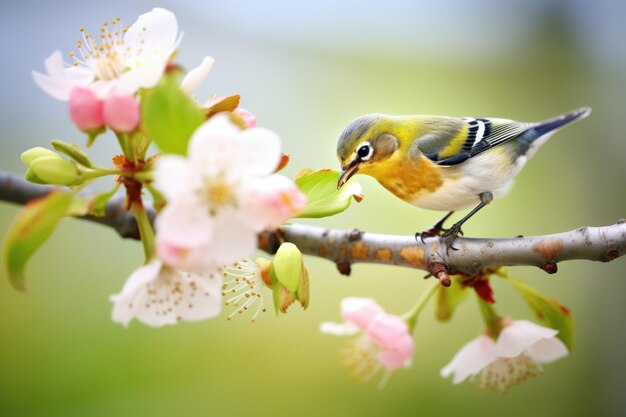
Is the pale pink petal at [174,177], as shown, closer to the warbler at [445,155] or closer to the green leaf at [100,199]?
the green leaf at [100,199]

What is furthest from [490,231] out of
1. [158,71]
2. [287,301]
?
[158,71]

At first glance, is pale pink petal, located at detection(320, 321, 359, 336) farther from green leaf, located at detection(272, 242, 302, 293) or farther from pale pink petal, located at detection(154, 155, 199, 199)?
pale pink petal, located at detection(154, 155, 199, 199)

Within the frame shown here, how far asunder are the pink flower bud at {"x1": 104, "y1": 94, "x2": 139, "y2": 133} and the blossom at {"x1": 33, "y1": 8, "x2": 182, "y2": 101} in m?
0.02

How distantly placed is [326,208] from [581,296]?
5.87 feet

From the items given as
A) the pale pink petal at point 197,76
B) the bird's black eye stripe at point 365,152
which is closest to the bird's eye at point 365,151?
the bird's black eye stripe at point 365,152

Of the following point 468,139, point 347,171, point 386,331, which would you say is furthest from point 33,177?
point 468,139

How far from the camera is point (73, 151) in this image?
16.8 inches

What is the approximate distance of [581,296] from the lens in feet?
6.60

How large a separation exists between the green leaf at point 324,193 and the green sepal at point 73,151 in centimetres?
16

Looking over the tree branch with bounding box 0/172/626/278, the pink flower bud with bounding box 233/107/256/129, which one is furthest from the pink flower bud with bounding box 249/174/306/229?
the tree branch with bounding box 0/172/626/278

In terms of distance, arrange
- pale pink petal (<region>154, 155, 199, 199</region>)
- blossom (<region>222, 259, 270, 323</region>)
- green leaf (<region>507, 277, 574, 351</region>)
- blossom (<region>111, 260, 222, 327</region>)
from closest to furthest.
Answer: pale pink petal (<region>154, 155, 199, 199</region>)
blossom (<region>111, 260, 222, 327</region>)
blossom (<region>222, 259, 270, 323</region>)
green leaf (<region>507, 277, 574, 351</region>)

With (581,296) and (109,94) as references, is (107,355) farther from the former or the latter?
(581,296)

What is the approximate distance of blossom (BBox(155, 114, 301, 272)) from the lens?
305 millimetres

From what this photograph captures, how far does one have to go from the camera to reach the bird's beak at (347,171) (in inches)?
20.3
